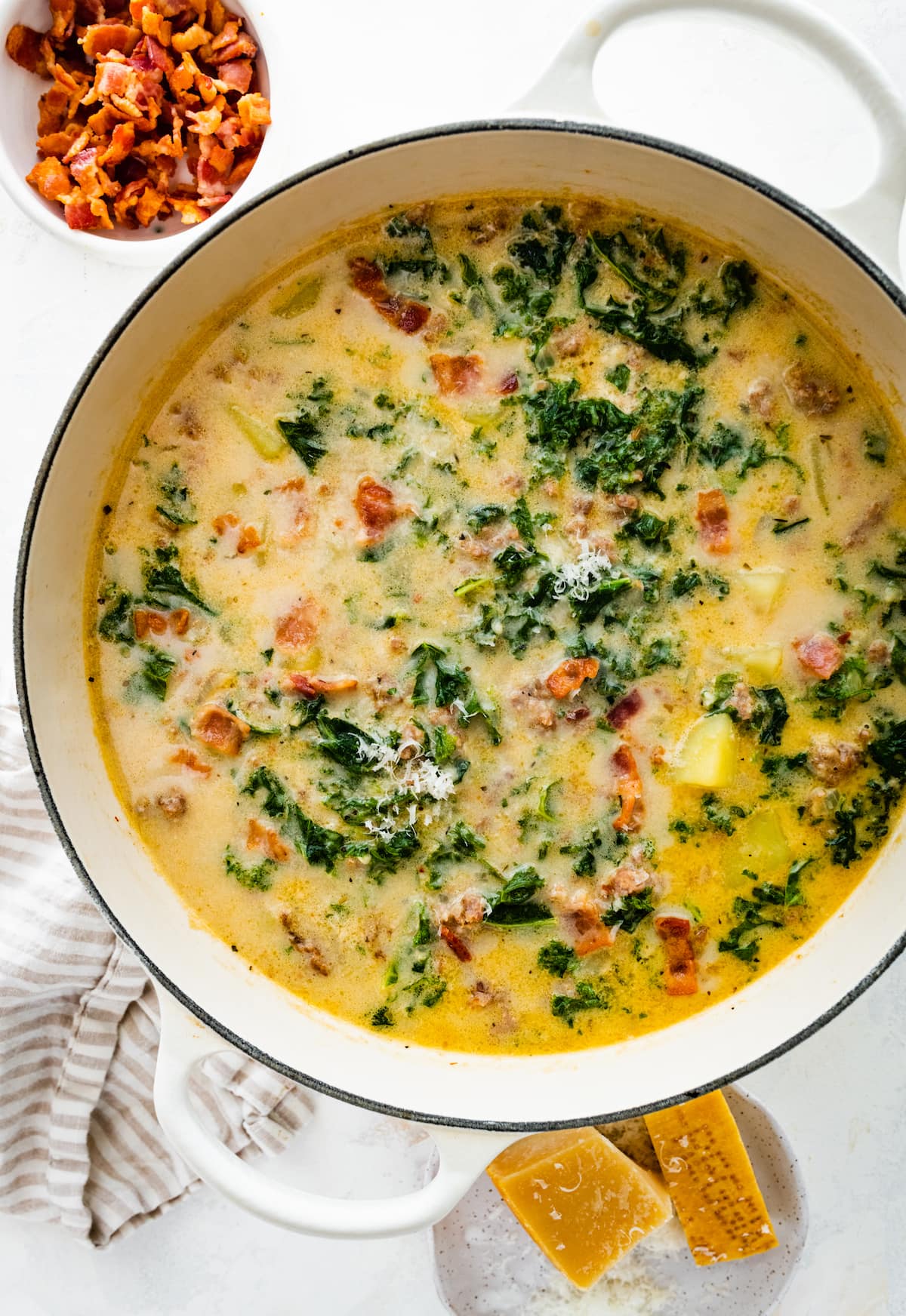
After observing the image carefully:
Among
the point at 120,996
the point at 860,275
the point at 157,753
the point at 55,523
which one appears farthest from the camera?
the point at 120,996

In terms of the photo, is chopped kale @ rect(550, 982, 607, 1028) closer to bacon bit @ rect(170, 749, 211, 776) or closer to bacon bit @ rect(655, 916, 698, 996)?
bacon bit @ rect(655, 916, 698, 996)

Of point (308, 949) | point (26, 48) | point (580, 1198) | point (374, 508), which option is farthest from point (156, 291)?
point (580, 1198)

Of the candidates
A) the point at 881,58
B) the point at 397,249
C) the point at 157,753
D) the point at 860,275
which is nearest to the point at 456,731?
the point at 157,753

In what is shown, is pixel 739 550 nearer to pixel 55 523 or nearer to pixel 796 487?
pixel 796 487

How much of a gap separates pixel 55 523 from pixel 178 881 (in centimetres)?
108

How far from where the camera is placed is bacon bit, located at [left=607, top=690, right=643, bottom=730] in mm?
3217

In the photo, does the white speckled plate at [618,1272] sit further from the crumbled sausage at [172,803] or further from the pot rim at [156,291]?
the crumbled sausage at [172,803]

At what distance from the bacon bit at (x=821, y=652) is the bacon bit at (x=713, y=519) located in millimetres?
339

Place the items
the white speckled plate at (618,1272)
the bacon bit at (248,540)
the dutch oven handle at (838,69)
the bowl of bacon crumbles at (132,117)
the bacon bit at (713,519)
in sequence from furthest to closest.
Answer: the white speckled plate at (618,1272)
the bowl of bacon crumbles at (132,117)
the bacon bit at (248,540)
the bacon bit at (713,519)
the dutch oven handle at (838,69)

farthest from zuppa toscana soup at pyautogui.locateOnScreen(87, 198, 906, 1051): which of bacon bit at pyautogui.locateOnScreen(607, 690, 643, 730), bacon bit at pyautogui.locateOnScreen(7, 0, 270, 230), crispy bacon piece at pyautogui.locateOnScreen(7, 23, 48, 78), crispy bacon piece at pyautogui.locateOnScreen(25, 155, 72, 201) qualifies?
crispy bacon piece at pyautogui.locateOnScreen(7, 23, 48, 78)

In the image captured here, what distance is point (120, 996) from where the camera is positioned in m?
3.65

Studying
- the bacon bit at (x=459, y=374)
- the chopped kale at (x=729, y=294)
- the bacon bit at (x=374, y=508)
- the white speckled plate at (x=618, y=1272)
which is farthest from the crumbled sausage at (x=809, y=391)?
the white speckled plate at (x=618, y=1272)

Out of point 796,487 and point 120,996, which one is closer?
point 796,487

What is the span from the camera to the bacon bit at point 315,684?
3242 mm
